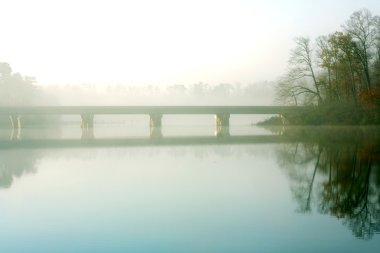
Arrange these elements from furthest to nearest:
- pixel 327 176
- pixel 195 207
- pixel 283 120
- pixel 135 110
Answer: pixel 135 110 → pixel 283 120 → pixel 327 176 → pixel 195 207

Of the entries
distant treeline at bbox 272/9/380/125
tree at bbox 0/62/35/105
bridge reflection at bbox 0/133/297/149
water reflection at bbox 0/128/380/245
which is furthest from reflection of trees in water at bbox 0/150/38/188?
tree at bbox 0/62/35/105

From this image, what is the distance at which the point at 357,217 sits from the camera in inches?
384

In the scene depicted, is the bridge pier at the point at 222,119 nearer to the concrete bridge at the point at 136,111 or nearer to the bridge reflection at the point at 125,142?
the concrete bridge at the point at 136,111

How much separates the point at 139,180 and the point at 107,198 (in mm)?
3449

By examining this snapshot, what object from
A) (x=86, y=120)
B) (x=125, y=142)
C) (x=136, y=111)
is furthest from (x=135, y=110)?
(x=125, y=142)

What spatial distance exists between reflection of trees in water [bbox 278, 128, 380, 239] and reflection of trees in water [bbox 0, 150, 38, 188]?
9552 millimetres

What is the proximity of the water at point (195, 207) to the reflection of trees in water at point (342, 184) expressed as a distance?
26mm

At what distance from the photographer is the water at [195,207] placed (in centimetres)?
811

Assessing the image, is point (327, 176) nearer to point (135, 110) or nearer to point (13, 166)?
point (13, 166)

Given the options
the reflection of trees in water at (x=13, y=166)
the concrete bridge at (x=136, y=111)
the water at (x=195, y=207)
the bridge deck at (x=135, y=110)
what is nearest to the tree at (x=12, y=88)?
the concrete bridge at (x=136, y=111)

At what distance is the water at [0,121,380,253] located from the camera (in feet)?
26.6

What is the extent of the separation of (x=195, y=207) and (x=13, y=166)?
12.7 metres

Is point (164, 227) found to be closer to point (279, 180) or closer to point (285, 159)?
point (279, 180)

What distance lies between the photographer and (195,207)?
11.0 m
